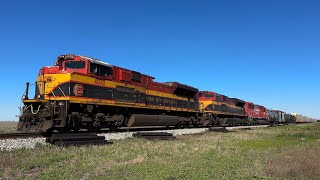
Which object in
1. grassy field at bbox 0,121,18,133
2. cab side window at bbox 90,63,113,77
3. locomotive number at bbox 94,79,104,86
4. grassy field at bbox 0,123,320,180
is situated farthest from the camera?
grassy field at bbox 0,121,18,133

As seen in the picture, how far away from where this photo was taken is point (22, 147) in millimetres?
10641

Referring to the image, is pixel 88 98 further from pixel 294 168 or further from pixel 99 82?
pixel 294 168

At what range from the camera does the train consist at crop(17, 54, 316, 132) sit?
14023 millimetres

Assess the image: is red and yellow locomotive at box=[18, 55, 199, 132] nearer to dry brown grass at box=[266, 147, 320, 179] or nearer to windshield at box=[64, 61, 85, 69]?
windshield at box=[64, 61, 85, 69]

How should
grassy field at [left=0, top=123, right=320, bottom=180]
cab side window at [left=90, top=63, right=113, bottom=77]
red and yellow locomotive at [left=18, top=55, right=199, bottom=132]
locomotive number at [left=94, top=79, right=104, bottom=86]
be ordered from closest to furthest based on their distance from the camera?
1. grassy field at [left=0, top=123, right=320, bottom=180]
2. red and yellow locomotive at [left=18, top=55, right=199, bottom=132]
3. cab side window at [left=90, top=63, right=113, bottom=77]
4. locomotive number at [left=94, top=79, right=104, bottom=86]

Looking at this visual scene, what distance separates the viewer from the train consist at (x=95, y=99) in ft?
46.0

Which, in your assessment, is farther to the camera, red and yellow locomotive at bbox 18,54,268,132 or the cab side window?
the cab side window

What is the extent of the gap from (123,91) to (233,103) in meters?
26.5

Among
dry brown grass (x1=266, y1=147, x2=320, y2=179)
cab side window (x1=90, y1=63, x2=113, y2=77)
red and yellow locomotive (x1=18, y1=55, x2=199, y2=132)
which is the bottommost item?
dry brown grass (x1=266, y1=147, x2=320, y2=179)

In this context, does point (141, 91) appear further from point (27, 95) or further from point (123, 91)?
point (27, 95)

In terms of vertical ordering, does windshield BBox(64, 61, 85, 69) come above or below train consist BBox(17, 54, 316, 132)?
above

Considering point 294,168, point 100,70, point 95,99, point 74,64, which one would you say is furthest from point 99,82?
point 294,168

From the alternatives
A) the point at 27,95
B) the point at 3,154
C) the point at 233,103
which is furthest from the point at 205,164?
the point at 233,103

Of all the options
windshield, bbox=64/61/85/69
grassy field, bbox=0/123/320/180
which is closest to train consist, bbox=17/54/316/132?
windshield, bbox=64/61/85/69
